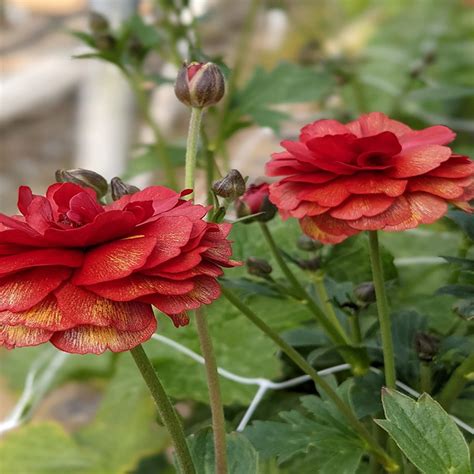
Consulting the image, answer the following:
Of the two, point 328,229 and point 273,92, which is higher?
point 328,229

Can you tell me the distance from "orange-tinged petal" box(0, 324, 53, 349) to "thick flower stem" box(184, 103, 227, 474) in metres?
0.07

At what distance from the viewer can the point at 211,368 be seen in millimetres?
332

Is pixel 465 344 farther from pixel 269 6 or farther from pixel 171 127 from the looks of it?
pixel 171 127

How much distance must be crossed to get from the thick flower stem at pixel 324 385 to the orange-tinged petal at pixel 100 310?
85mm

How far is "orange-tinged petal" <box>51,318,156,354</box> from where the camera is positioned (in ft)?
0.87

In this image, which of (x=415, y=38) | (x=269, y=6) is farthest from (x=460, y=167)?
(x=415, y=38)

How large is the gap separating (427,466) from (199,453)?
0.34 feet

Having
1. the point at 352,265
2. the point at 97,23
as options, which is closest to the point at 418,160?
the point at 352,265

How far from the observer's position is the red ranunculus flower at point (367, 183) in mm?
325

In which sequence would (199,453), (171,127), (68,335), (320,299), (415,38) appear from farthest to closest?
(171,127) < (415,38) < (320,299) < (199,453) < (68,335)

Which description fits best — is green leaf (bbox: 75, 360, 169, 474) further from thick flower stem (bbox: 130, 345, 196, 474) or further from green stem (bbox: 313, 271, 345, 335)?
thick flower stem (bbox: 130, 345, 196, 474)

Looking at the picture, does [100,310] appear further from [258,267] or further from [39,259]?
[258,267]

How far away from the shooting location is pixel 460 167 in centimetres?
34

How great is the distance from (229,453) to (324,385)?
0.17ft
